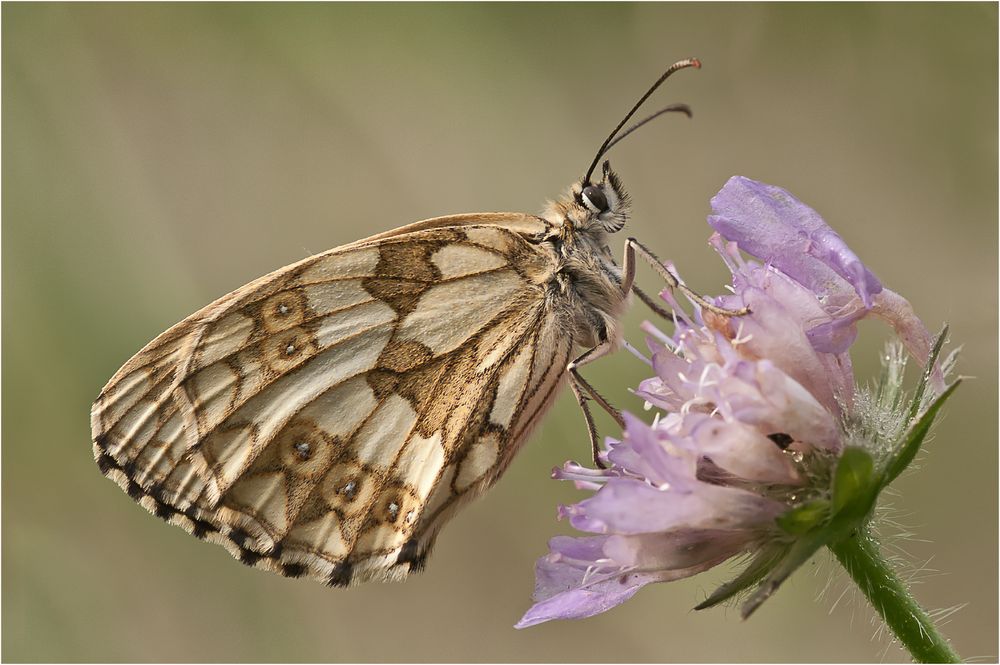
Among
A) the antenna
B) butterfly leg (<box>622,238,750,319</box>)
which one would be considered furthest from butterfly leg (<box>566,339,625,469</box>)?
the antenna

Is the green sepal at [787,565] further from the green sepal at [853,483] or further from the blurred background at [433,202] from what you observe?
the blurred background at [433,202]

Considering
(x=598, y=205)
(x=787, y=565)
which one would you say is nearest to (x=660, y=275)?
(x=598, y=205)

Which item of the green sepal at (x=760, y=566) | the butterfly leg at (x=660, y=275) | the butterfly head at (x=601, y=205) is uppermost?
the butterfly head at (x=601, y=205)

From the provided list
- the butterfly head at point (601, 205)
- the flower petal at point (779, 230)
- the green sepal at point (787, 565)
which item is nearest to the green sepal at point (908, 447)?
the green sepal at point (787, 565)

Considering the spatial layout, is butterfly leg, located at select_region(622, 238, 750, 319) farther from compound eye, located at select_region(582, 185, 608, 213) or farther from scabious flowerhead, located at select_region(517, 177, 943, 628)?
compound eye, located at select_region(582, 185, 608, 213)

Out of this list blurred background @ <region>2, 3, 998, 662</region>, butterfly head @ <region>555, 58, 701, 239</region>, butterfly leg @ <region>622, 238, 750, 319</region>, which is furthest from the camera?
blurred background @ <region>2, 3, 998, 662</region>
